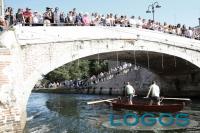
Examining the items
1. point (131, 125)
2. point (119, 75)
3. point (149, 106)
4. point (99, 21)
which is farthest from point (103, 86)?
point (131, 125)

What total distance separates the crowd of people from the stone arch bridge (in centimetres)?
83

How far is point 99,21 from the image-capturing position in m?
21.5

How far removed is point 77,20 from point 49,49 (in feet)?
11.6

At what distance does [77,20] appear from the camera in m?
20.1

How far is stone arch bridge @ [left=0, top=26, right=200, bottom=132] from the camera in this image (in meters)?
14.2

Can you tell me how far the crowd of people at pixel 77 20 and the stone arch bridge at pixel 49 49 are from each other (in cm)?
83

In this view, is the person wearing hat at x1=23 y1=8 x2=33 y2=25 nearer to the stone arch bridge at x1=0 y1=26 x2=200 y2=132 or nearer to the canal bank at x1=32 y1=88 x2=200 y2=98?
the stone arch bridge at x1=0 y1=26 x2=200 y2=132

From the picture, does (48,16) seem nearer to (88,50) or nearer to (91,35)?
(91,35)

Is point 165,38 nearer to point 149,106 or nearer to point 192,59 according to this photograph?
point 192,59

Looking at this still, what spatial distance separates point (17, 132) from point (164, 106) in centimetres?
686

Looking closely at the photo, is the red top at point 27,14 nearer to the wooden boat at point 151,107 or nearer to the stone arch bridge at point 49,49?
the stone arch bridge at point 49,49

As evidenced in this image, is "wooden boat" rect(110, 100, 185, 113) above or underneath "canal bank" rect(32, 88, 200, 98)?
underneath

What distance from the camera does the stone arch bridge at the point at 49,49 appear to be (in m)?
14.2

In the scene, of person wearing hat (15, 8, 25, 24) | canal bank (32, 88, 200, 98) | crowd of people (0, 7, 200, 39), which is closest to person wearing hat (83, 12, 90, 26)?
crowd of people (0, 7, 200, 39)
